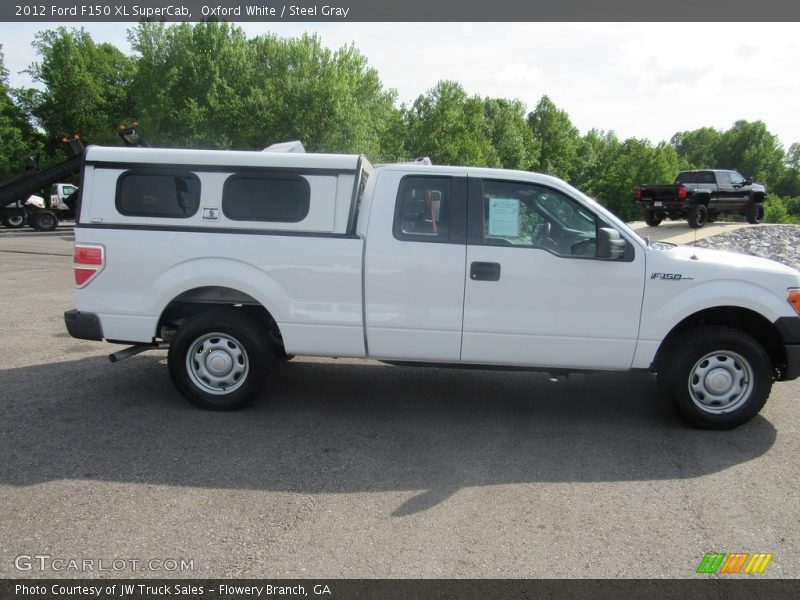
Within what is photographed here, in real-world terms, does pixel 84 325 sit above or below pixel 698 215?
below

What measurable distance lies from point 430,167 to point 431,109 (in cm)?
4187

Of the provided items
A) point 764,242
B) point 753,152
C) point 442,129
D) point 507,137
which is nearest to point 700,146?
point 753,152

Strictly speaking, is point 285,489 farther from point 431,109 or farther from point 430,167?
point 431,109

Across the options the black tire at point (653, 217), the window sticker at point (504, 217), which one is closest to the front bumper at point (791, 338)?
the window sticker at point (504, 217)

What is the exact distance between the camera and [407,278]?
16.5ft

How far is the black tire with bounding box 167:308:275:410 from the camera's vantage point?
5.25 metres

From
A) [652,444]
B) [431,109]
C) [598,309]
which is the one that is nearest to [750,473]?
[652,444]

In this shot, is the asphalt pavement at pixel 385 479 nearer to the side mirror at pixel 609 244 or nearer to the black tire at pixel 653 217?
the side mirror at pixel 609 244

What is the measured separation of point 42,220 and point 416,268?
2634 centimetres

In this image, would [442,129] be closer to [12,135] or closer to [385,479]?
[12,135]

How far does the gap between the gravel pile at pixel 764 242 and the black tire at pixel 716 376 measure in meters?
12.0

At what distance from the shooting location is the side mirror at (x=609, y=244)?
15.9 feet

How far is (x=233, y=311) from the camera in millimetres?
5355
